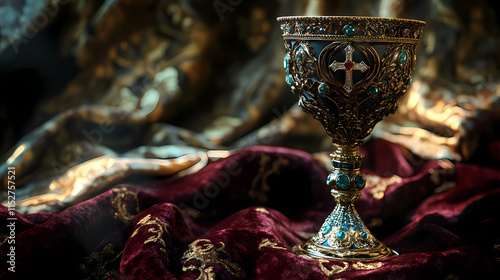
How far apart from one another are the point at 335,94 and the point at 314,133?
81cm

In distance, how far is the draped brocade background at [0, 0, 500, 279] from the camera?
1.24 meters

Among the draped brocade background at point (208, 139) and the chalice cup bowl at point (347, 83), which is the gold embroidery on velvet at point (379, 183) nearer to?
the draped brocade background at point (208, 139)

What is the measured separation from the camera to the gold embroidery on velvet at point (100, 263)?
1.17m

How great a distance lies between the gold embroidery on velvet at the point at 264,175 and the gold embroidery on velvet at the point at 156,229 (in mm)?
389

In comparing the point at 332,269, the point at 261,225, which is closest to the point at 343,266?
the point at 332,269

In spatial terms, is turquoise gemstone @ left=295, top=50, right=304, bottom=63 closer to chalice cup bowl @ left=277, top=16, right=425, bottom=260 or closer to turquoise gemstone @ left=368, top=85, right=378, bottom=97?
chalice cup bowl @ left=277, top=16, right=425, bottom=260

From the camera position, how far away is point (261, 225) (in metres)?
1.25

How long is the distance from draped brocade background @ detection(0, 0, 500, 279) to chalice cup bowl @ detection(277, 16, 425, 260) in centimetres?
13

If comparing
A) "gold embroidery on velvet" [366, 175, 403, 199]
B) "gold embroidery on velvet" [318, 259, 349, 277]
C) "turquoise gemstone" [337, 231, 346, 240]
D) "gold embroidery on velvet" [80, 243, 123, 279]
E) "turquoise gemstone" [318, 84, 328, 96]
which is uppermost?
"turquoise gemstone" [318, 84, 328, 96]

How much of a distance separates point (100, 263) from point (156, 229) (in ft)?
0.44

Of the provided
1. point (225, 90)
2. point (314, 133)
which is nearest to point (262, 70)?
point (225, 90)
